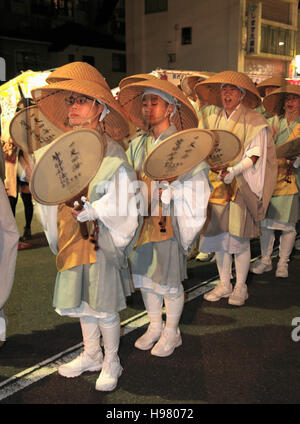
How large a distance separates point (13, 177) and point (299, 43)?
593 inches

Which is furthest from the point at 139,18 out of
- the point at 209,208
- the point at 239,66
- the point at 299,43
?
the point at 209,208

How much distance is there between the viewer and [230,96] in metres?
3.04

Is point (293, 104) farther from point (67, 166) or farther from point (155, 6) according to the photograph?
point (155, 6)

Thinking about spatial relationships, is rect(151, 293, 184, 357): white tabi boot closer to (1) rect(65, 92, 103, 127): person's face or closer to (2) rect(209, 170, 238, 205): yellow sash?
(2) rect(209, 170, 238, 205): yellow sash

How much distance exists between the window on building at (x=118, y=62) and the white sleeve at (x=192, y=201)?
19.5m

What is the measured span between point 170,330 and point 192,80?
108 inches

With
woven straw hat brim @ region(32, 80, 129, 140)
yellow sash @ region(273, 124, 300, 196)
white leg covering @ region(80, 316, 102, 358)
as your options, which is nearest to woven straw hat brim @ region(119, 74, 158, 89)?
woven straw hat brim @ region(32, 80, 129, 140)

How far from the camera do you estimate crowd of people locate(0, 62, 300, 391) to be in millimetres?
2047

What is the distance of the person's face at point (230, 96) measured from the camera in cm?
304

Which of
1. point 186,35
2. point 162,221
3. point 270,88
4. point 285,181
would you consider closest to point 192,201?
point 162,221

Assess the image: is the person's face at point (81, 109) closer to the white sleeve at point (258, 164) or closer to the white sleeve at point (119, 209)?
the white sleeve at point (119, 209)

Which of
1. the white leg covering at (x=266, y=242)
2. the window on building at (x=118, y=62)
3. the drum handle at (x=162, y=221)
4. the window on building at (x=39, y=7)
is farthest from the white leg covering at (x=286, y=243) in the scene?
the window on building at (x=39, y=7)

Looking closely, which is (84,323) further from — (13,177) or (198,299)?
(13,177)

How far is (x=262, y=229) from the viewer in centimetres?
404
